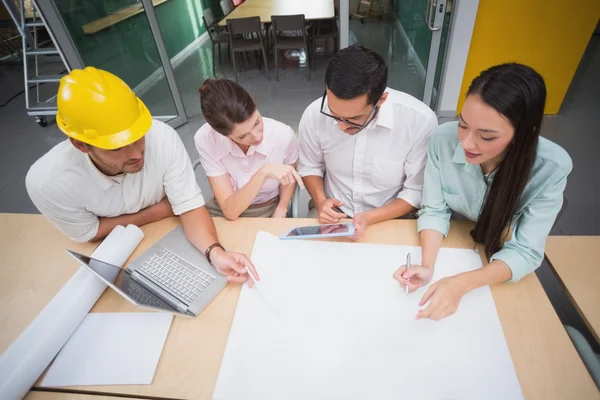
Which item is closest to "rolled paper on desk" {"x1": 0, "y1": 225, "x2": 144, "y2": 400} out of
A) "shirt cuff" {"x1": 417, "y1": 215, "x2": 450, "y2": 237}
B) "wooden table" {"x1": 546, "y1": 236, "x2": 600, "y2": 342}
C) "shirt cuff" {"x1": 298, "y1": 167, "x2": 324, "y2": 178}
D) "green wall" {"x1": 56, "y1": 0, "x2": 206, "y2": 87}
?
"shirt cuff" {"x1": 298, "y1": 167, "x2": 324, "y2": 178}

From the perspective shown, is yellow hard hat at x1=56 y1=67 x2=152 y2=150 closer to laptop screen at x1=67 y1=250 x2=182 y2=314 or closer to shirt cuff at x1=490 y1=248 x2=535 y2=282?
laptop screen at x1=67 y1=250 x2=182 y2=314

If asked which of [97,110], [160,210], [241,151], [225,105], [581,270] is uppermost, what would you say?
[97,110]

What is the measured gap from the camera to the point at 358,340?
2.85 ft

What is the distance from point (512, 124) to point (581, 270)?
0.62 metres

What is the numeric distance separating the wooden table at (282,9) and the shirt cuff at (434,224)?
3.81m

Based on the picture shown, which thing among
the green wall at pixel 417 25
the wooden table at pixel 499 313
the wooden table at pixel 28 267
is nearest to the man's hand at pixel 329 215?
the wooden table at pixel 499 313

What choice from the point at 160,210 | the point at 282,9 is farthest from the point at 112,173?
the point at 282,9

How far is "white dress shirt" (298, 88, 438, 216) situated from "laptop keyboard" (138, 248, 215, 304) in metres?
0.72

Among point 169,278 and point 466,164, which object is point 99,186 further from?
point 466,164

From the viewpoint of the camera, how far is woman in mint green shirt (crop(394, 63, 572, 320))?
834 mm

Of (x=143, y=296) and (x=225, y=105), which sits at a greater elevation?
(x=225, y=105)

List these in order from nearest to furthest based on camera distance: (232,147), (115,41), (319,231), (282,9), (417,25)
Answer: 1. (319,231)
2. (232,147)
3. (115,41)
4. (417,25)
5. (282,9)

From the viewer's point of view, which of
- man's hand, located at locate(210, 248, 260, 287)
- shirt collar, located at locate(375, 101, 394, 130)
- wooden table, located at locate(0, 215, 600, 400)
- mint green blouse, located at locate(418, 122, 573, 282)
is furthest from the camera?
shirt collar, located at locate(375, 101, 394, 130)

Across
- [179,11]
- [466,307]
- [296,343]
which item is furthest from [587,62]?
[179,11]
